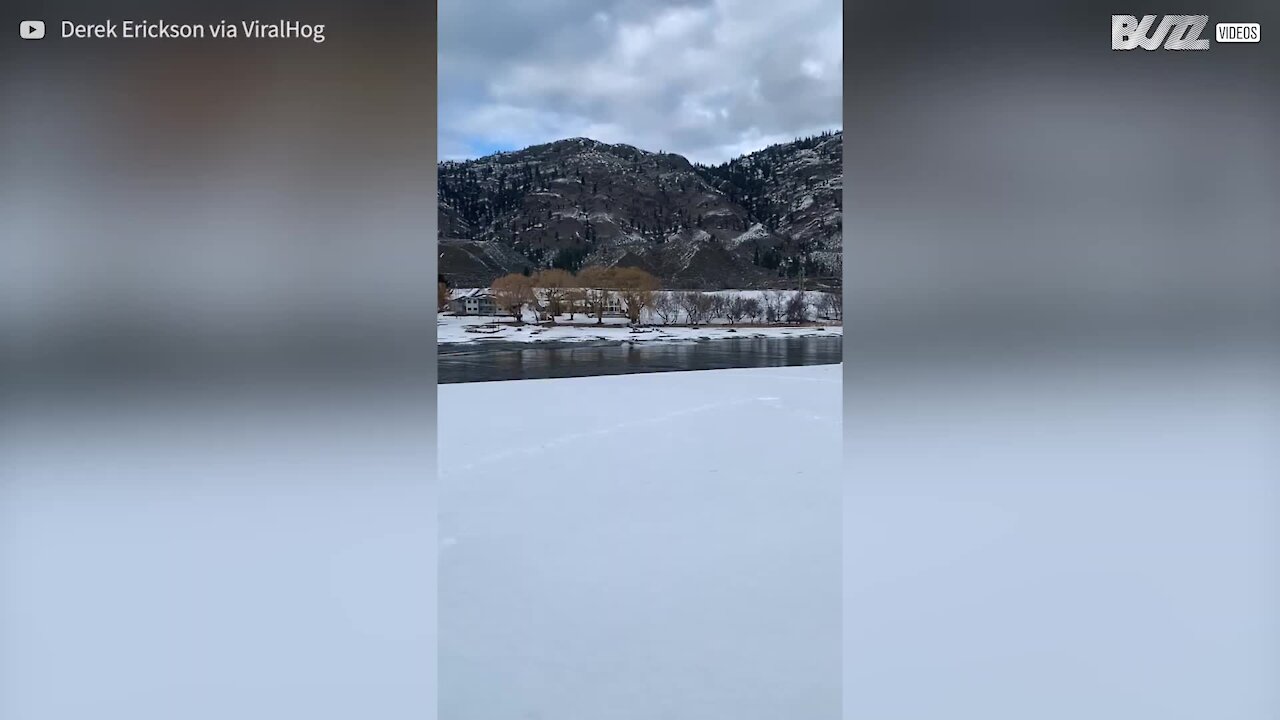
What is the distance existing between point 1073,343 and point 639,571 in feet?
8.53

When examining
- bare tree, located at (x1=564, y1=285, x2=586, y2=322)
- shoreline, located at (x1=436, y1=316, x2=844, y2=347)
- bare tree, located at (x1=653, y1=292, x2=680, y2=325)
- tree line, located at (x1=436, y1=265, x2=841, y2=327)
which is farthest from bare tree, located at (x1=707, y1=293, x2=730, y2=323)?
bare tree, located at (x1=564, y1=285, x2=586, y2=322)

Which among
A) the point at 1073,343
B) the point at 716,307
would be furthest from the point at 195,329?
the point at 716,307

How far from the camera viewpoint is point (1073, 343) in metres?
1.92

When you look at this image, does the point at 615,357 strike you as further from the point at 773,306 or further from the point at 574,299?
the point at 773,306

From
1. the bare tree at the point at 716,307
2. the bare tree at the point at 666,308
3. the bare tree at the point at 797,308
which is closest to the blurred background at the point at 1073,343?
the bare tree at the point at 666,308

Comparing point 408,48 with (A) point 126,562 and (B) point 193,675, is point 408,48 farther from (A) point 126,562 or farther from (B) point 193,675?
(B) point 193,675

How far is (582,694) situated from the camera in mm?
2459

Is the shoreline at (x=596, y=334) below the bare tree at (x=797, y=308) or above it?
below

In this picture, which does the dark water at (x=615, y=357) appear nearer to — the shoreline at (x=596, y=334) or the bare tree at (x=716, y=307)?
the shoreline at (x=596, y=334)

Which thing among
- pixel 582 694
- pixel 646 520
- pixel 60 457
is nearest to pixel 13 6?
pixel 60 457

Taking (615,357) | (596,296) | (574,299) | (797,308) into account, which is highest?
(596,296)

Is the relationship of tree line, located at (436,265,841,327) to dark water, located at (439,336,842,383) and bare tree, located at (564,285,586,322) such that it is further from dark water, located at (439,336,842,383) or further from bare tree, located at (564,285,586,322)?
dark water, located at (439,336,842,383)

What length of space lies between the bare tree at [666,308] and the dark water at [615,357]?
637 centimetres

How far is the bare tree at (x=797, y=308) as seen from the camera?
128 ft
